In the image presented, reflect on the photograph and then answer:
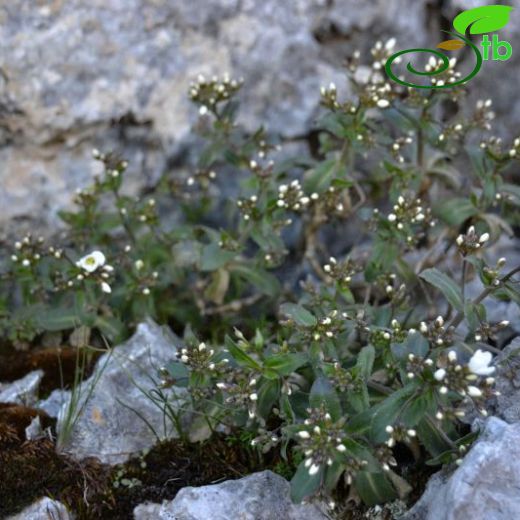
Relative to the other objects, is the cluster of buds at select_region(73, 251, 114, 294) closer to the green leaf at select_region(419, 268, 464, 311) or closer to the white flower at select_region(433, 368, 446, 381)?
the green leaf at select_region(419, 268, 464, 311)

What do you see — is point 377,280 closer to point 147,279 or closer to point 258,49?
point 147,279

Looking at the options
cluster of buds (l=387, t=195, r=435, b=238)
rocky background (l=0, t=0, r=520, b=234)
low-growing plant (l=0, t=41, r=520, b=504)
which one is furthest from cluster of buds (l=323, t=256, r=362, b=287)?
rocky background (l=0, t=0, r=520, b=234)

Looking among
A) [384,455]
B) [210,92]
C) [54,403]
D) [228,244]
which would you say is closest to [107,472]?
[54,403]

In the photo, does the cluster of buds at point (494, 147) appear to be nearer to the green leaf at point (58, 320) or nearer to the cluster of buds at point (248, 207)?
the cluster of buds at point (248, 207)

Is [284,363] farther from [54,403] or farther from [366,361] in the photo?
[54,403]

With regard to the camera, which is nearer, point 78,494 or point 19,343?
point 78,494

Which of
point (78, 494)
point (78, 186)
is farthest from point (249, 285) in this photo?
point (78, 494)

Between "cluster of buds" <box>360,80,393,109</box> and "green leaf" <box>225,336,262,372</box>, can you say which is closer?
"green leaf" <box>225,336,262,372</box>
